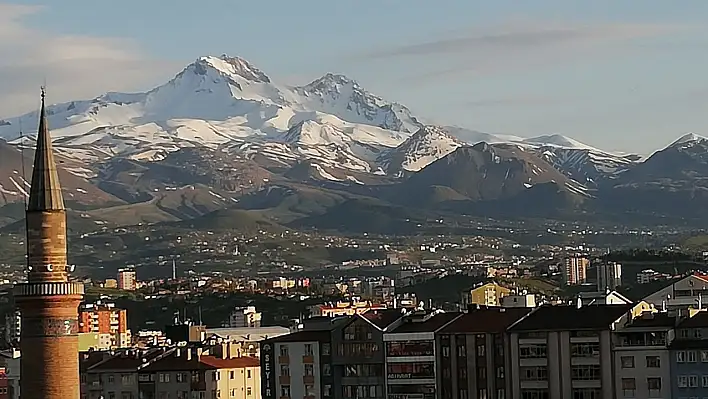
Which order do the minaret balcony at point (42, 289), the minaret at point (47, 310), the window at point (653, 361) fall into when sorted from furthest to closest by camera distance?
the window at point (653, 361), the minaret balcony at point (42, 289), the minaret at point (47, 310)

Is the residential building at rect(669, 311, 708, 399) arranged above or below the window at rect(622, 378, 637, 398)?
above

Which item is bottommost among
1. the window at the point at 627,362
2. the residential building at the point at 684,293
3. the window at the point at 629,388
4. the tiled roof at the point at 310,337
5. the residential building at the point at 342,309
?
the window at the point at 629,388

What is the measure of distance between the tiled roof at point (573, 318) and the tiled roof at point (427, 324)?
5482mm

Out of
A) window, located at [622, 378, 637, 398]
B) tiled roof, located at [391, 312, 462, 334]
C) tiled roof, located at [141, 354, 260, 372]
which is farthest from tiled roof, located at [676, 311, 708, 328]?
tiled roof, located at [141, 354, 260, 372]

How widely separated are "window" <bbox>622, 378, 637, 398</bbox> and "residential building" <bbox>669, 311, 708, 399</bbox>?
4.95 feet

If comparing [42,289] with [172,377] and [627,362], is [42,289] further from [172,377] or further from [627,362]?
[172,377]

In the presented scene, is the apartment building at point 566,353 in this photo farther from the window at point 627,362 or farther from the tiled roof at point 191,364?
the tiled roof at point 191,364

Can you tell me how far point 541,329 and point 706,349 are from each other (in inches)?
281

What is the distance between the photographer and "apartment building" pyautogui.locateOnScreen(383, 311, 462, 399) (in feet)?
270

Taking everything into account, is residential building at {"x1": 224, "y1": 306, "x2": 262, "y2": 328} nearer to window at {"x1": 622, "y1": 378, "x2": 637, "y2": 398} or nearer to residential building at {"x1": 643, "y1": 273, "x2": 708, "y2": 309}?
residential building at {"x1": 643, "y1": 273, "x2": 708, "y2": 309}

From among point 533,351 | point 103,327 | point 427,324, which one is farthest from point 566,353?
point 103,327

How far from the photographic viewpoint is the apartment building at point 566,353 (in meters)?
75.8

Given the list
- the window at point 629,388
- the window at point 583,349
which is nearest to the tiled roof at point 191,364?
the window at point 583,349

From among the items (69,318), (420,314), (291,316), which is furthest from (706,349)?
(291,316)
